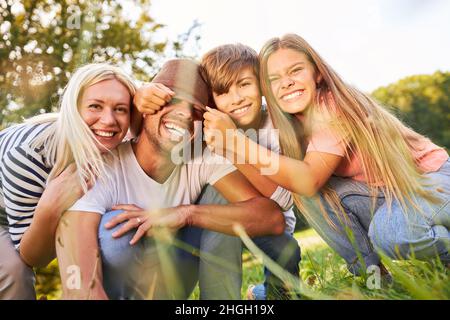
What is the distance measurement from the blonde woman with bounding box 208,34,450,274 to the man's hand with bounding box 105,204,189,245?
0.31 metres

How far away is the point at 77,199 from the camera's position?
1854mm

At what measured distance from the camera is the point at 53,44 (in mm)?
2615

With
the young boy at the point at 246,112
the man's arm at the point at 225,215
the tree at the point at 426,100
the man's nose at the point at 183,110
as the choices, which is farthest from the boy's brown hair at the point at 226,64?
the tree at the point at 426,100

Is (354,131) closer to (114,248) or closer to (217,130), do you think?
(217,130)

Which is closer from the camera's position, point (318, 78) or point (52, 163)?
point (52, 163)

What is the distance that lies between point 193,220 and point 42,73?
1.24 m

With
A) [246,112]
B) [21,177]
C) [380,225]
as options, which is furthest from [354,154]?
[21,177]

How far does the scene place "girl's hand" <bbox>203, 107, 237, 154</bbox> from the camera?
6.28 feet

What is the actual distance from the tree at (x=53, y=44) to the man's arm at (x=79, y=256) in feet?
3.10

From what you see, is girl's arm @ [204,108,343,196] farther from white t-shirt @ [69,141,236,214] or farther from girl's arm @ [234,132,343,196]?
white t-shirt @ [69,141,236,214]

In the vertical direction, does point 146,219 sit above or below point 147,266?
above

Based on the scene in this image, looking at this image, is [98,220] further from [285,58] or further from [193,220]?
[285,58]

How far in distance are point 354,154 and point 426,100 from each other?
103 inches
